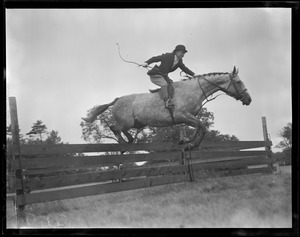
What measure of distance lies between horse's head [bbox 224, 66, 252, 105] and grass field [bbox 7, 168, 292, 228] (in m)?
1.94

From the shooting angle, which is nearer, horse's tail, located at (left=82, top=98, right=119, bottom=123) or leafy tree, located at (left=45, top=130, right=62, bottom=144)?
leafy tree, located at (left=45, top=130, right=62, bottom=144)

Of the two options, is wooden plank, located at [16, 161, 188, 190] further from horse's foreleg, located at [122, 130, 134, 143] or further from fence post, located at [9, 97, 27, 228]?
horse's foreleg, located at [122, 130, 134, 143]

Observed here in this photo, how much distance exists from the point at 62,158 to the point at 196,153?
10.7 ft

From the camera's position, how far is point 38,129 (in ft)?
21.5

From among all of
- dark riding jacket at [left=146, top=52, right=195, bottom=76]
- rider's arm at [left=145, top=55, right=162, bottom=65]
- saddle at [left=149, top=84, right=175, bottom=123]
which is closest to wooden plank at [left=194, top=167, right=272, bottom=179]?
saddle at [left=149, top=84, right=175, bottom=123]

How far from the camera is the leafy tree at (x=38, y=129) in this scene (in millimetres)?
6262

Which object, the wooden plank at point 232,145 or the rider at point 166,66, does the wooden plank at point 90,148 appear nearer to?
the wooden plank at point 232,145

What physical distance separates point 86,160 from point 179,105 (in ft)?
8.08

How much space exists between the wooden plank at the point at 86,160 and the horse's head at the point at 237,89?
2112 millimetres

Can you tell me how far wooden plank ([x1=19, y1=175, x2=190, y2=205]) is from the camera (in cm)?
561

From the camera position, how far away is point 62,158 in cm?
598

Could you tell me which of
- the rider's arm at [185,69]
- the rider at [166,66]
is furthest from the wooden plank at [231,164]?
the rider's arm at [185,69]
